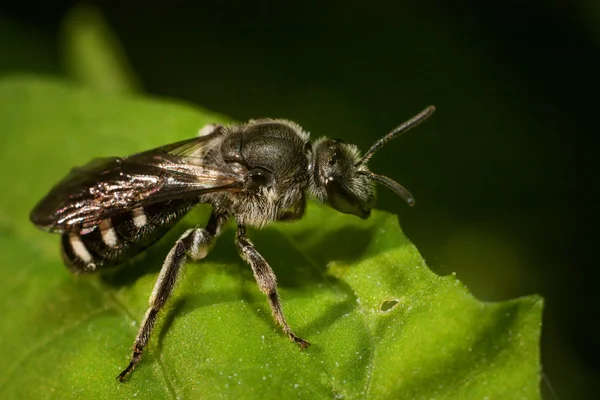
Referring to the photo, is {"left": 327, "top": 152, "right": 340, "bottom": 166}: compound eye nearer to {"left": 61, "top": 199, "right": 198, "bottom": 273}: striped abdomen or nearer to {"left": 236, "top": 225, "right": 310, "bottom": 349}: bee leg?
{"left": 236, "top": 225, "right": 310, "bottom": 349}: bee leg

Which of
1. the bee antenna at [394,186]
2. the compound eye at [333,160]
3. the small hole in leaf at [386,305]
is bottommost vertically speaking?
the small hole in leaf at [386,305]

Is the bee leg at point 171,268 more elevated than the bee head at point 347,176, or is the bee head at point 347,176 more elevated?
the bee head at point 347,176

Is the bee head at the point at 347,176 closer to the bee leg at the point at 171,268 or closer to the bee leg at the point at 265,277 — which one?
the bee leg at the point at 265,277

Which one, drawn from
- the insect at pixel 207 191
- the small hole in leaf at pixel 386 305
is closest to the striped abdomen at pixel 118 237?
the insect at pixel 207 191

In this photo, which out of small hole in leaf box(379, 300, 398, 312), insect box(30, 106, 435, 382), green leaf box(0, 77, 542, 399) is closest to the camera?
green leaf box(0, 77, 542, 399)

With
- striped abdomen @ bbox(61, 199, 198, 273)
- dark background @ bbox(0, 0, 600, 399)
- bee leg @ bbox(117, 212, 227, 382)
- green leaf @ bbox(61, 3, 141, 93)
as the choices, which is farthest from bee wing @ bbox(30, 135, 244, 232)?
green leaf @ bbox(61, 3, 141, 93)

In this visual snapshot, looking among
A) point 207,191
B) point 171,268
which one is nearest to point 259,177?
point 207,191

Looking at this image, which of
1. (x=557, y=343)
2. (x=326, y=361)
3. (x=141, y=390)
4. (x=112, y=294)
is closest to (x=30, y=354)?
(x=112, y=294)
